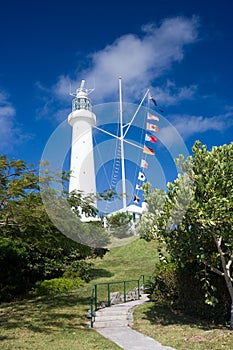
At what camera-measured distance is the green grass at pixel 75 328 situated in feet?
26.1

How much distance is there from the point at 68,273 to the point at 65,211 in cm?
1125

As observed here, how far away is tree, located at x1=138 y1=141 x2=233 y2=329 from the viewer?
848cm

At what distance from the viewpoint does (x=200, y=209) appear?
8.41 meters

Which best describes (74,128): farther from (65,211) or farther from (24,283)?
(24,283)

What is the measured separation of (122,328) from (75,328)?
1.37 metres

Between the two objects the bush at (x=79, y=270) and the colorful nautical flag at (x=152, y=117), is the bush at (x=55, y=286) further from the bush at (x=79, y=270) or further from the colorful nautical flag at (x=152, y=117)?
the colorful nautical flag at (x=152, y=117)

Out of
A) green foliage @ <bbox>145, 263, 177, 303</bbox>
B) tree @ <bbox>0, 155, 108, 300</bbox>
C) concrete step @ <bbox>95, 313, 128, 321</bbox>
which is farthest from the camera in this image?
green foliage @ <bbox>145, 263, 177, 303</bbox>

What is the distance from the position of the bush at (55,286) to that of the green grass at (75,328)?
0.88 metres

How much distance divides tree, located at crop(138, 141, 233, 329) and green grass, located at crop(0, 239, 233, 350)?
4.44ft

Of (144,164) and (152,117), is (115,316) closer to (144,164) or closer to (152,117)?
(144,164)

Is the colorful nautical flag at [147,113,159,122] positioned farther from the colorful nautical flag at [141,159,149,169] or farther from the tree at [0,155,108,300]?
the tree at [0,155,108,300]

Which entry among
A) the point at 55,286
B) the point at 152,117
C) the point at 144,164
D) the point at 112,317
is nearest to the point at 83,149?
the point at 144,164

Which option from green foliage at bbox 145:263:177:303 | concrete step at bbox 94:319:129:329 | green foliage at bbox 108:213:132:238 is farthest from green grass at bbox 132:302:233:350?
green foliage at bbox 108:213:132:238

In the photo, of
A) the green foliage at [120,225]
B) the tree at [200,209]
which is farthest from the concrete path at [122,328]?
the green foliage at [120,225]
